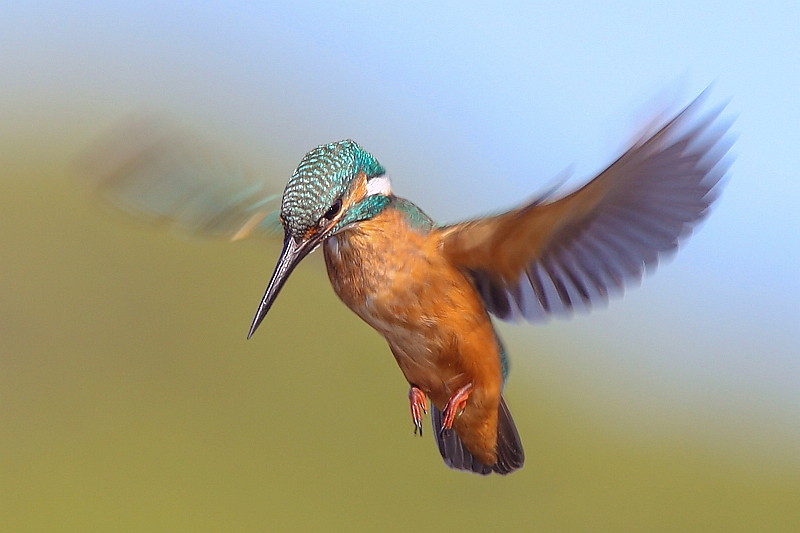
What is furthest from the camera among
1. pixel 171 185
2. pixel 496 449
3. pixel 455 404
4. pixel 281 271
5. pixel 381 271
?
pixel 496 449

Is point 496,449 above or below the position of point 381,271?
below

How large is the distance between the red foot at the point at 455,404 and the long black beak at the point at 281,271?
1.05ft

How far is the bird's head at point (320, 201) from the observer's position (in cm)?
81

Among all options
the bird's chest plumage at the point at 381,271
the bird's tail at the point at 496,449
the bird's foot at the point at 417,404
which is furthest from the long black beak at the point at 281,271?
the bird's tail at the point at 496,449

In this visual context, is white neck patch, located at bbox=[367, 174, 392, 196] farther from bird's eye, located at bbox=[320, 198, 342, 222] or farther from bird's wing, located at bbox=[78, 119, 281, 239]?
bird's wing, located at bbox=[78, 119, 281, 239]

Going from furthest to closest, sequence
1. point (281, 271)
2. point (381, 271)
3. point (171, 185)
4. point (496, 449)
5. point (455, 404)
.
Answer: point (496, 449) → point (171, 185) → point (455, 404) → point (381, 271) → point (281, 271)

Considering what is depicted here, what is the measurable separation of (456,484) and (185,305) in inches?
77.1

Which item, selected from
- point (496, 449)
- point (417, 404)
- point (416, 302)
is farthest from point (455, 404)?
point (496, 449)


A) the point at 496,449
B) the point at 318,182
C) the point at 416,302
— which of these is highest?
the point at 318,182

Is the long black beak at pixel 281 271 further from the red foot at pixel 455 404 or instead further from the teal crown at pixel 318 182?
the red foot at pixel 455 404

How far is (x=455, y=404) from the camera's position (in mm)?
1078

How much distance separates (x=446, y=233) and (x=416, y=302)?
0.09m

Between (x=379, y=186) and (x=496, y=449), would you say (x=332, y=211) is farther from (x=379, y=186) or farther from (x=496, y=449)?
(x=496, y=449)

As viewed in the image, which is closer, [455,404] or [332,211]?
[332,211]
